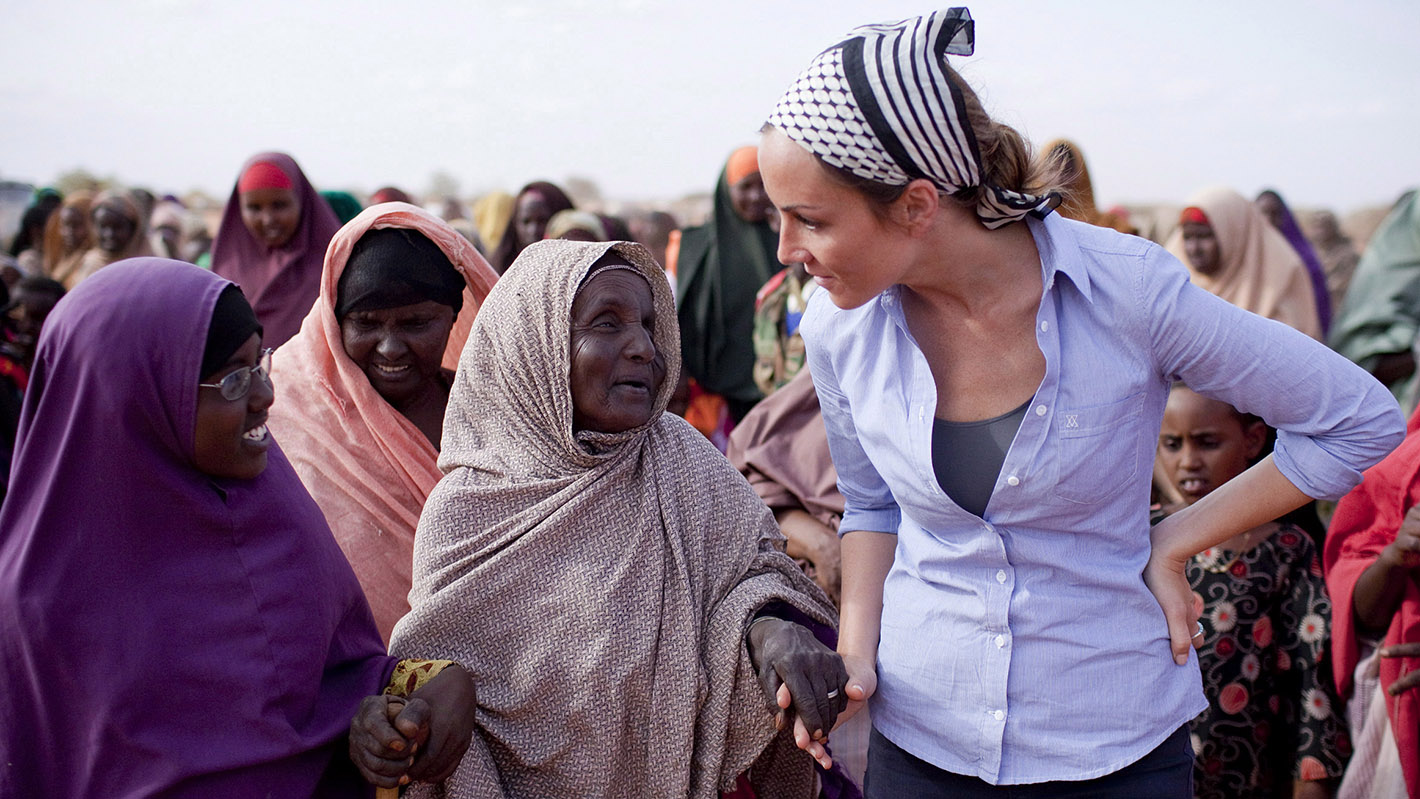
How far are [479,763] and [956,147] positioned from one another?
1.66 m

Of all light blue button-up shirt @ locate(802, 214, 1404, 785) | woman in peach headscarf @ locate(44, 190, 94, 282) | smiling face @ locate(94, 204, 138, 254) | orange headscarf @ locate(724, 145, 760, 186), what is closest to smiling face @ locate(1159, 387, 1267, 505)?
light blue button-up shirt @ locate(802, 214, 1404, 785)

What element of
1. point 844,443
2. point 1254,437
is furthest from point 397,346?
point 1254,437

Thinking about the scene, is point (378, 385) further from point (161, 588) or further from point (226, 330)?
point (161, 588)

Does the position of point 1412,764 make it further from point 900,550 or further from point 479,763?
point 479,763

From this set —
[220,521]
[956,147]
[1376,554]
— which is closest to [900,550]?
[956,147]

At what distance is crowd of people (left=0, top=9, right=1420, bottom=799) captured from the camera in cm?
195

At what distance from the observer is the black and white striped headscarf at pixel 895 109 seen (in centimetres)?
185

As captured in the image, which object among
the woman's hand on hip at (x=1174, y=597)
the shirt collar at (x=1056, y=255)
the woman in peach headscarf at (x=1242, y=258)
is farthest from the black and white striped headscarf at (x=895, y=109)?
the woman in peach headscarf at (x=1242, y=258)

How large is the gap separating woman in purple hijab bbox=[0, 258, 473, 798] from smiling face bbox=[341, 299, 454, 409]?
97 centimetres

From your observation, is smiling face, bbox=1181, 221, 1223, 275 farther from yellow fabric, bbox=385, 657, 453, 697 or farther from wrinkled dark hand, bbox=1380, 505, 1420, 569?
yellow fabric, bbox=385, 657, 453, 697

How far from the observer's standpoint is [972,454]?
6.67 ft

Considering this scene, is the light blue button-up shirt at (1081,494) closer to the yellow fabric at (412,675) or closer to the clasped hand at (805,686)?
the clasped hand at (805,686)

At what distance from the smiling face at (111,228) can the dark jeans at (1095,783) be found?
8.19 metres

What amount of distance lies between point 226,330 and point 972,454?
5.02ft
